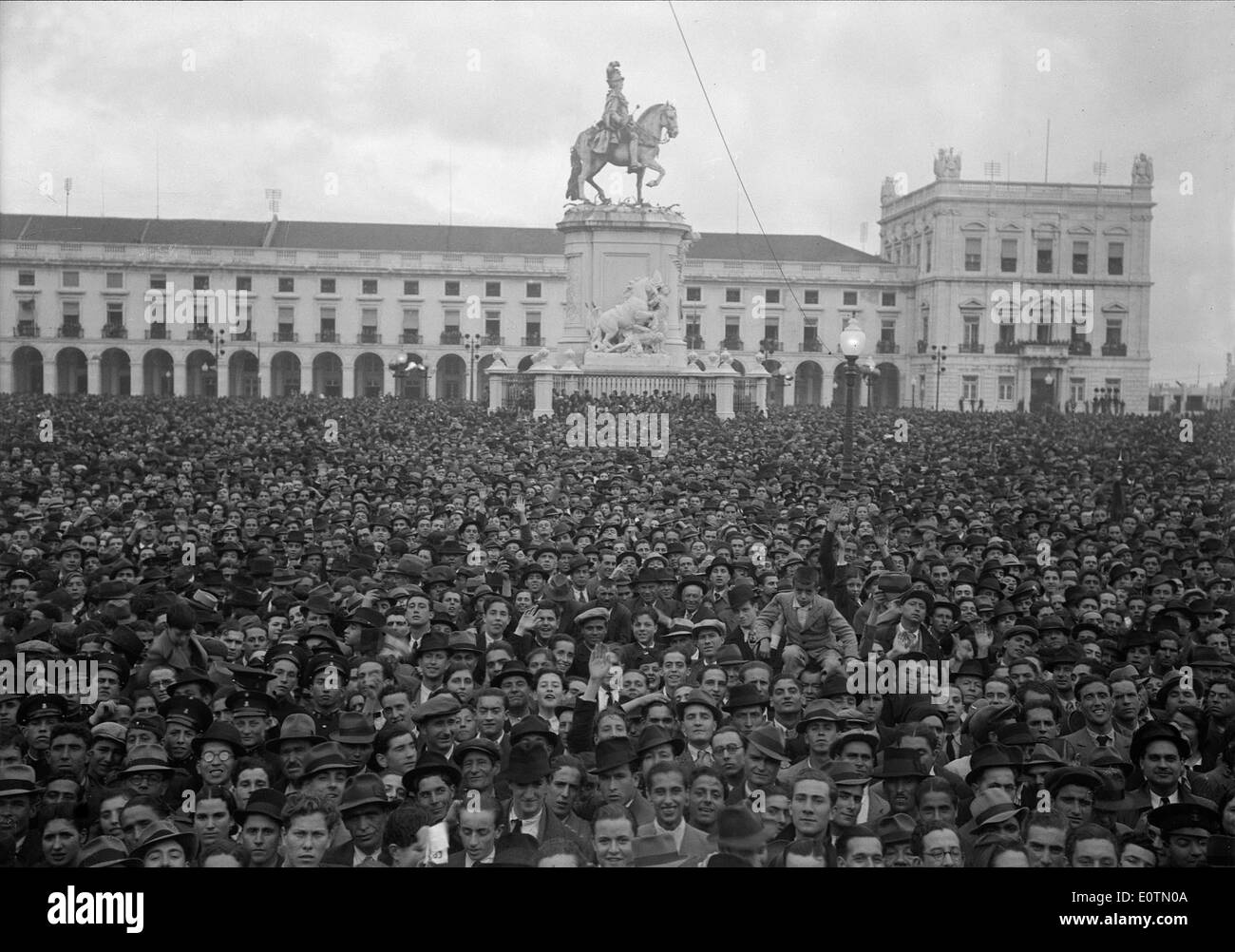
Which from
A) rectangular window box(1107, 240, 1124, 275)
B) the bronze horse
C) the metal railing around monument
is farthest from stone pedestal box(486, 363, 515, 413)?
rectangular window box(1107, 240, 1124, 275)

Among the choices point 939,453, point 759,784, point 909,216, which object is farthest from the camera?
point 909,216

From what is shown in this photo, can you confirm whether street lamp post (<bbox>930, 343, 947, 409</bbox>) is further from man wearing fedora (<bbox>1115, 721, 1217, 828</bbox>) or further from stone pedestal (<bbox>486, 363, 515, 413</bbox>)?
man wearing fedora (<bbox>1115, 721, 1217, 828</bbox>)

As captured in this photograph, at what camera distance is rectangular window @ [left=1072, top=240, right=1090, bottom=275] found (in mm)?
64750

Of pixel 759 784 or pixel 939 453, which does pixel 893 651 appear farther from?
pixel 939 453

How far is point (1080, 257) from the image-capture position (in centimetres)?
6512

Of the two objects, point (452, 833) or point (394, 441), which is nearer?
point (452, 833)

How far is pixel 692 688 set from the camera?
9.02 m

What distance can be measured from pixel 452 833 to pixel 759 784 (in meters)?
1.73

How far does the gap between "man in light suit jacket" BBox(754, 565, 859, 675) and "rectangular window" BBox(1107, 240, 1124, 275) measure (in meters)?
57.8

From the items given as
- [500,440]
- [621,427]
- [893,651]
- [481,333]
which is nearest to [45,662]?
[893,651]

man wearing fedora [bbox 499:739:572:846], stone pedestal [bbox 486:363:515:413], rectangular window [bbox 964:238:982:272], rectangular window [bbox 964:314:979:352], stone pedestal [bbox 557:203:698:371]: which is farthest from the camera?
rectangular window [bbox 964:314:979:352]

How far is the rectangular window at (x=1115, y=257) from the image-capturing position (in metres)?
64.7

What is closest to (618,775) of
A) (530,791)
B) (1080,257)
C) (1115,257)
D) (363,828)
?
(530,791)
